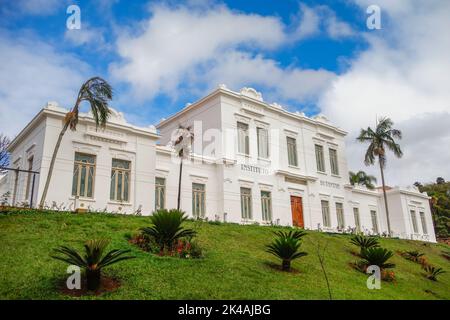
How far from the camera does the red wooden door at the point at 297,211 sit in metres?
23.1

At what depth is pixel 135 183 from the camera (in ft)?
55.7

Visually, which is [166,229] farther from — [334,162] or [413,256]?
[334,162]

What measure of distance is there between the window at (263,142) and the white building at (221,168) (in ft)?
0.18

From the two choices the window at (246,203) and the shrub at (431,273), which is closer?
the shrub at (431,273)

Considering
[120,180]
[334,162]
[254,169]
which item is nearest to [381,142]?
[334,162]

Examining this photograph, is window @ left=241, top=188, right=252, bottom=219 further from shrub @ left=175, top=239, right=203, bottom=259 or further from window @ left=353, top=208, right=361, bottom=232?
window @ left=353, top=208, right=361, bottom=232

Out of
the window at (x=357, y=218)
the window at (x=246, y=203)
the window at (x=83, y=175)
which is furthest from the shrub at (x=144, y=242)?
the window at (x=357, y=218)

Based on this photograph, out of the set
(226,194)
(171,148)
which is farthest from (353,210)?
(171,148)

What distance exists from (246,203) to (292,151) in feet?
17.2

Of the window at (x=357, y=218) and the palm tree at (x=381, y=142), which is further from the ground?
the palm tree at (x=381, y=142)

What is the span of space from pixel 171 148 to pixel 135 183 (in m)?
3.25

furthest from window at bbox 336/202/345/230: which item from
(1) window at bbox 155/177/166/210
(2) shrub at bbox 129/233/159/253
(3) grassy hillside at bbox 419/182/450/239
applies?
(3) grassy hillside at bbox 419/182/450/239

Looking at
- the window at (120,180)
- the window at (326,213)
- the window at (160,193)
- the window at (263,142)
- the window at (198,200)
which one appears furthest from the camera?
the window at (326,213)

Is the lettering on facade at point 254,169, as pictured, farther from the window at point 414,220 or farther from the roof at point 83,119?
the window at point 414,220
